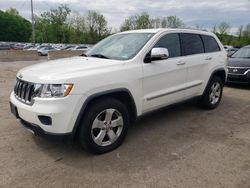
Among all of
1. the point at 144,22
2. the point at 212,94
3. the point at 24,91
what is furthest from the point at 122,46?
the point at 144,22

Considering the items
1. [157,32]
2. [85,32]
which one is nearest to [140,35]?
[157,32]

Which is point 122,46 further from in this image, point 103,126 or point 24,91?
point 24,91

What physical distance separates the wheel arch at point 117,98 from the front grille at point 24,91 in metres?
0.68

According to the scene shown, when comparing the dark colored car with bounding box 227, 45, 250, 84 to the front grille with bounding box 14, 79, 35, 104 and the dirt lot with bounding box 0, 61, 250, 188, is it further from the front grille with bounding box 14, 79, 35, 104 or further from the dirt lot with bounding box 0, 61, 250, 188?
the front grille with bounding box 14, 79, 35, 104

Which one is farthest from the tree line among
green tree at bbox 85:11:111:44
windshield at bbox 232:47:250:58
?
windshield at bbox 232:47:250:58

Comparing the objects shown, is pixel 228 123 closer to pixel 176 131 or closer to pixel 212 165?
pixel 176 131

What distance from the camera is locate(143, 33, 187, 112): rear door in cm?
372

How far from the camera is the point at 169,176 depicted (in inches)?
112

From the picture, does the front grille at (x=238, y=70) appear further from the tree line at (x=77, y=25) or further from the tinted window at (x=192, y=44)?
the tree line at (x=77, y=25)

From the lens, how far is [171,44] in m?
4.27

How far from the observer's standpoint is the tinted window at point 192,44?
4539 millimetres

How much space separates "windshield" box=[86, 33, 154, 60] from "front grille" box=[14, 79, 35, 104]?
4.28 feet

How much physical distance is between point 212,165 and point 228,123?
184 centimetres

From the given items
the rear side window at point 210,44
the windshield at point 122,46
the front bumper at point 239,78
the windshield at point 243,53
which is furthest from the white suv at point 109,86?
the windshield at point 243,53
